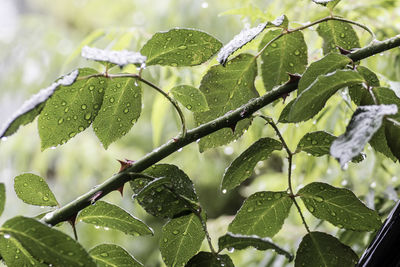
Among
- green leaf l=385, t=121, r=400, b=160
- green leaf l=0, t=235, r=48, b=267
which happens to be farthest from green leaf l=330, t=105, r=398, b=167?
green leaf l=0, t=235, r=48, b=267

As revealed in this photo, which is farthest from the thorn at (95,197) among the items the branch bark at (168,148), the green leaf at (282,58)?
the green leaf at (282,58)

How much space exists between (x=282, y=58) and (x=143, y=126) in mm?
1654

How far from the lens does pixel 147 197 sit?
0.64 ft

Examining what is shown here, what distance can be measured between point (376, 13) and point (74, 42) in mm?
1295

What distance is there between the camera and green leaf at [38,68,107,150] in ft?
0.67

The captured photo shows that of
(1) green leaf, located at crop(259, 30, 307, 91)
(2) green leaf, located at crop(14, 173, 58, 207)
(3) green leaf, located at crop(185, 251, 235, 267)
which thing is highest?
(1) green leaf, located at crop(259, 30, 307, 91)

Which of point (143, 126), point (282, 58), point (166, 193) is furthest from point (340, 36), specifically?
point (143, 126)

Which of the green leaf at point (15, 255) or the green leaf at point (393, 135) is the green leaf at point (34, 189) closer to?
the green leaf at point (15, 255)

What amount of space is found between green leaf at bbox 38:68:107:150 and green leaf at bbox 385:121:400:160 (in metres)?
0.12

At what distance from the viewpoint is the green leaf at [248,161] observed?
22 cm

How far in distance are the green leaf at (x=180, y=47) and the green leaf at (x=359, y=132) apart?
0.25ft

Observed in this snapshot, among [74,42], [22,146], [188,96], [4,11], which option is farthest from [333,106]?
[4,11]

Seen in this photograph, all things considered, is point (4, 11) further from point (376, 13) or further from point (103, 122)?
point (103, 122)

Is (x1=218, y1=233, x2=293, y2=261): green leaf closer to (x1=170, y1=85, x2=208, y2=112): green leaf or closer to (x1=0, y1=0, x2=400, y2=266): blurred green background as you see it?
(x1=170, y1=85, x2=208, y2=112): green leaf
